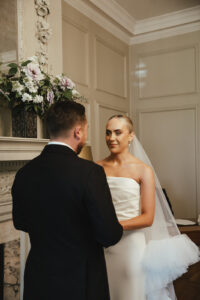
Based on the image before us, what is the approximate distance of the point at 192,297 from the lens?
2.82 metres

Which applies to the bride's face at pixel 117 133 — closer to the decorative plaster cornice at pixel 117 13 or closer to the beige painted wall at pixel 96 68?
the beige painted wall at pixel 96 68

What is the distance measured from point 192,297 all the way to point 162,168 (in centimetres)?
213

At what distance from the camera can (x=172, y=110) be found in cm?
458

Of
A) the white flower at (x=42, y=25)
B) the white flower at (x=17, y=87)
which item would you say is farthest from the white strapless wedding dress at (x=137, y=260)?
the white flower at (x=42, y=25)

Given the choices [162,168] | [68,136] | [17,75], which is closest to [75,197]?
[68,136]

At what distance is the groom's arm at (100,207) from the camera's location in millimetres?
1145

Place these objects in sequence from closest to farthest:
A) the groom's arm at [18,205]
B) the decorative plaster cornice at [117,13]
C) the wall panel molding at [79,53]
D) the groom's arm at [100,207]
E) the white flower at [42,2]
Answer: the groom's arm at [100,207] → the groom's arm at [18,205] → the white flower at [42,2] → the wall panel molding at [79,53] → the decorative plaster cornice at [117,13]

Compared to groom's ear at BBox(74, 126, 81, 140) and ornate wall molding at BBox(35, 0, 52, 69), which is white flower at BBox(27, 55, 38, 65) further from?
groom's ear at BBox(74, 126, 81, 140)

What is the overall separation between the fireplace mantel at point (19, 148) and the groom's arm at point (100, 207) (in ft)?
3.83

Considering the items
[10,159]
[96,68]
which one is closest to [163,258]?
[10,159]

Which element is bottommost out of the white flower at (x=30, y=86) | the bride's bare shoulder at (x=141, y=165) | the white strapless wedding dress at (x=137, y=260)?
the white strapless wedding dress at (x=137, y=260)

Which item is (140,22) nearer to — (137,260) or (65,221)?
(137,260)

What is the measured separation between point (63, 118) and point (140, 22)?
3906 mm

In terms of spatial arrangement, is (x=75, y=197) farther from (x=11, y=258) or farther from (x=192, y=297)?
(x=192, y=297)
